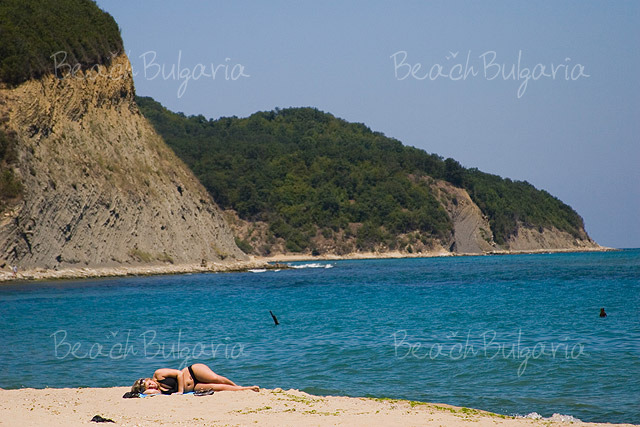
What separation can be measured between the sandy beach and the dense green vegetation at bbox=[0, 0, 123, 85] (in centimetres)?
4892

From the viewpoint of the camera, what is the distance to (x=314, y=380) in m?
15.3

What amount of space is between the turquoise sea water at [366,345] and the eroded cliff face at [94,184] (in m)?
14.3

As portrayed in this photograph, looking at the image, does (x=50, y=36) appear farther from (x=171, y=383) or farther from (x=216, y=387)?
(x=216, y=387)

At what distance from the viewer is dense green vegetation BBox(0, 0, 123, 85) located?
56344 millimetres

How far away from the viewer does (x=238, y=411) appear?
1107cm

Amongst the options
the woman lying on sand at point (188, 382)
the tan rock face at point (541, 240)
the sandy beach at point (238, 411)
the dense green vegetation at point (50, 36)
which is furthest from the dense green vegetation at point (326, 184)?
the sandy beach at point (238, 411)

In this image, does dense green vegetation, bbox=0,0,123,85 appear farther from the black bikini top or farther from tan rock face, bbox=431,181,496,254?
tan rock face, bbox=431,181,496,254

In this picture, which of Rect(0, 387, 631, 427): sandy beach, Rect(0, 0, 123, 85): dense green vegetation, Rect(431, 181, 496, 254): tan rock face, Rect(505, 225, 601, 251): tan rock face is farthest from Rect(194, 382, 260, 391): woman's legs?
Rect(505, 225, 601, 251): tan rock face


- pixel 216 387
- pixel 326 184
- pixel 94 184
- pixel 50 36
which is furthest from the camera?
pixel 326 184

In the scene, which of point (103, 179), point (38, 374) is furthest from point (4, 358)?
point (103, 179)

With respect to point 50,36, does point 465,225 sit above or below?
below

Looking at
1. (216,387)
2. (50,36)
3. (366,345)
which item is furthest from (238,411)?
(50,36)

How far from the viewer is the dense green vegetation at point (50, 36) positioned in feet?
185

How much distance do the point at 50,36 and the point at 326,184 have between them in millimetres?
91967
